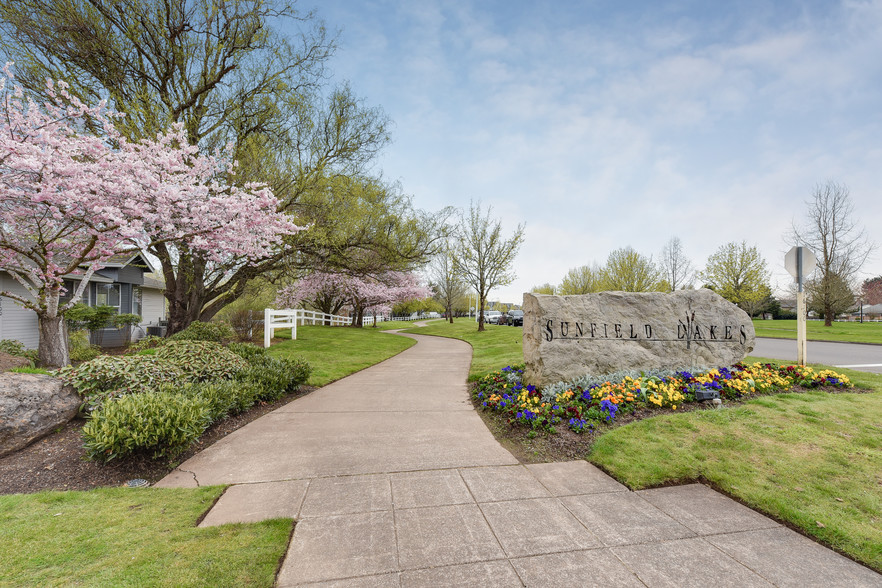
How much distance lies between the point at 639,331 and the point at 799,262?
3677 millimetres

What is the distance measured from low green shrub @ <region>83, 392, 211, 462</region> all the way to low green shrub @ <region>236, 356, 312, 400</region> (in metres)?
1.94

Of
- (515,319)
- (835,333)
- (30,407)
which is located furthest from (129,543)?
(515,319)

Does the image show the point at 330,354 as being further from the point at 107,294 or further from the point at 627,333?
the point at 107,294

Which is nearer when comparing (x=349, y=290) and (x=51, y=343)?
(x=51, y=343)

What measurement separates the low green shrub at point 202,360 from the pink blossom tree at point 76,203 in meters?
2.38

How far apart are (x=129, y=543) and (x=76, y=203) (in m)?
6.70

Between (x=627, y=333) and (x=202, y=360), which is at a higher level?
(x=627, y=333)

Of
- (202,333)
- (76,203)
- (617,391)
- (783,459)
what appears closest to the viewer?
(783,459)

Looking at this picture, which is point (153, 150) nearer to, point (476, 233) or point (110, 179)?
point (110, 179)

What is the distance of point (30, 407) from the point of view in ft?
14.3

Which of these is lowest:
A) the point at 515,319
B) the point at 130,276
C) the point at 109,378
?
the point at 515,319

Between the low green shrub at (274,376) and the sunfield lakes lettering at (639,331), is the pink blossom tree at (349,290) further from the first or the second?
the sunfield lakes lettering at (639,331)

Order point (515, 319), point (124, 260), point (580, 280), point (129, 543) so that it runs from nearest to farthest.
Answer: point (129, 543)
point (124, 260)
point (515, 319)
point (580, 280)

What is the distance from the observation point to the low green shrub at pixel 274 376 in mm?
6207
